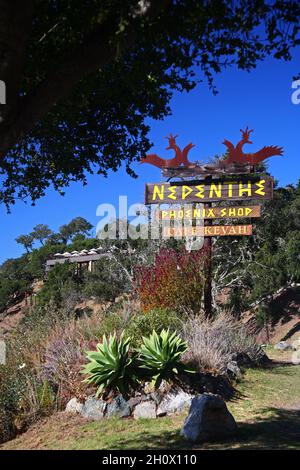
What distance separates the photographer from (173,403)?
743 cm

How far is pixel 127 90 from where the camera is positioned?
641cm

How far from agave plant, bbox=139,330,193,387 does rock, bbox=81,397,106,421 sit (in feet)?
2.96

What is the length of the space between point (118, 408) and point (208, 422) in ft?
7.21

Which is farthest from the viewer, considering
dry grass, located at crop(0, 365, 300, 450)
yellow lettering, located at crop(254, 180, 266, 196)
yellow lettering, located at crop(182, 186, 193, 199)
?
yellow lettering, located at crop(182, 186, 193, 199)

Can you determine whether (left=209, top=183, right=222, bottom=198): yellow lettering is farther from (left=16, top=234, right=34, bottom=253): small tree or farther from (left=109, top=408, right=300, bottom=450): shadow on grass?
(left=16, top=234, right=34, bottom=253): small tree

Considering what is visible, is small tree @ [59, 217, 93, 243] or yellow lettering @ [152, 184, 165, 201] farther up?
small tree @ [59, 217, 93, 243]

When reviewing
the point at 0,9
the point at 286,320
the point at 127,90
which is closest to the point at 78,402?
the point at 127,90

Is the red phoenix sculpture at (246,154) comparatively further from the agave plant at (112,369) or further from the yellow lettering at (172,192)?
the agave plant at (112,369)

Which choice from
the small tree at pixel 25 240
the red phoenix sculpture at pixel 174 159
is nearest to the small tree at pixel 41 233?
the small tree at pixel 25 240

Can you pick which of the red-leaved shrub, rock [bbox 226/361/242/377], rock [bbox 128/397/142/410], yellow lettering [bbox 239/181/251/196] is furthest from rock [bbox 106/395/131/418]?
yellow lettering [bbox 239/181/251/196]

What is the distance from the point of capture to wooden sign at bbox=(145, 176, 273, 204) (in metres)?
13.7

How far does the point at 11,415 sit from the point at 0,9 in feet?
21.4

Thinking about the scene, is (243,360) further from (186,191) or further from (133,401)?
(186,191)

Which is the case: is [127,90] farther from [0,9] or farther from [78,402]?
[78,402]
